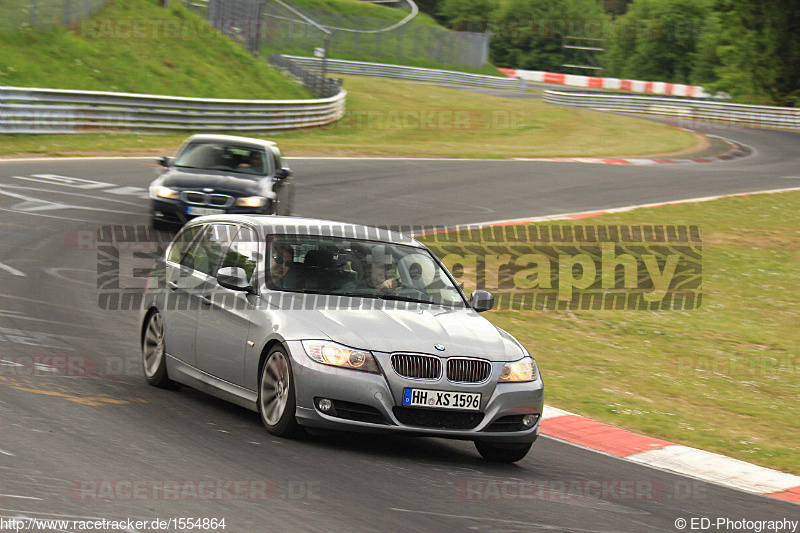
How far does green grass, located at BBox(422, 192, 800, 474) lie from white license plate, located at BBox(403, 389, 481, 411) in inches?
114

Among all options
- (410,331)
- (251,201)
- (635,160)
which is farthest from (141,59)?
(410,331)

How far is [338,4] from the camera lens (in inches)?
3819

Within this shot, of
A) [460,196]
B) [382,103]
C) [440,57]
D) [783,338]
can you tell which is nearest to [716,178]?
[460,196]

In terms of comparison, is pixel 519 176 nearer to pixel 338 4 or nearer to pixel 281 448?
pixel 281 448

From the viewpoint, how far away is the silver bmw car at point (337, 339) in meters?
7.25

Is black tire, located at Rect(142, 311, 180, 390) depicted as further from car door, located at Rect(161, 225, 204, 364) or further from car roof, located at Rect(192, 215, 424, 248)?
car roof, located at Rect(192, 215, 424, 248)

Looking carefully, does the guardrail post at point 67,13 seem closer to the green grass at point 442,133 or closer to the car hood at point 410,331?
the green grass at point 442,133

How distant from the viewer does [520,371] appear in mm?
7668

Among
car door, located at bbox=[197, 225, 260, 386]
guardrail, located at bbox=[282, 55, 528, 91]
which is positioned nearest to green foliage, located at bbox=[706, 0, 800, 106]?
guardrail, located at bbox=[282, 55, 528, 91]

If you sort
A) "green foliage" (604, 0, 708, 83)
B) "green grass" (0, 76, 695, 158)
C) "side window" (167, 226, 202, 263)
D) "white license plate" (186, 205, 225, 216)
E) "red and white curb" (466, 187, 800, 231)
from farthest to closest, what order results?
"green foliage" (604, 0, 708, 83), "green grass" (0, 76, 695, 158), "red and white curb" (466, 187, 800, 231), "white license plate" (186, 205, 225, 216), "side window" (167, 226, 202, 263)

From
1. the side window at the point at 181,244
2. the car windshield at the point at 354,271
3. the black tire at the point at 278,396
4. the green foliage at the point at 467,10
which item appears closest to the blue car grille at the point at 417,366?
the black tire at the point at 278,396

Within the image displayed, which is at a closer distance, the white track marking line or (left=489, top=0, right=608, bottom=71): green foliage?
the white track marking line

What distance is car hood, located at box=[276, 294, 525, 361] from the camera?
7.33m

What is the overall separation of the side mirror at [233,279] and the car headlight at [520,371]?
2.01 m
